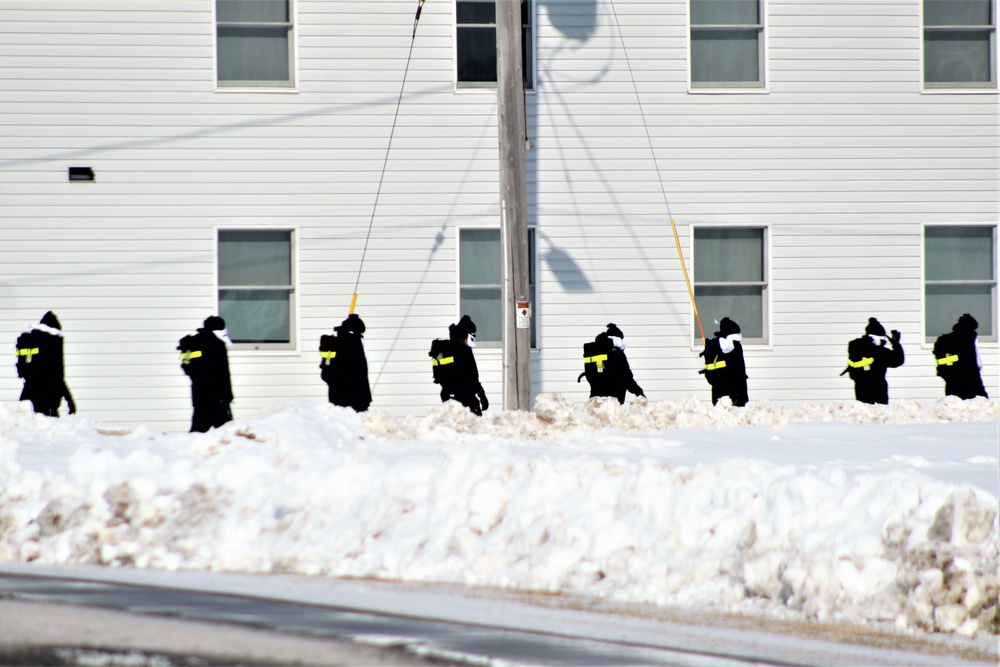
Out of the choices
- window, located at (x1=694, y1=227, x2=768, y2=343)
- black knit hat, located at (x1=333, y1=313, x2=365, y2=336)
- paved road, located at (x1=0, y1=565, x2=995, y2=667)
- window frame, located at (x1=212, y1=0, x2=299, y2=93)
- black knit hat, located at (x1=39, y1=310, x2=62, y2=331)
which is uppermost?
window frame, located at (x1=212, y1=0, x2=299, y2=93)

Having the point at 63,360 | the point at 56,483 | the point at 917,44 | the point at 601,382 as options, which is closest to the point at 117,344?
the point at 63,360

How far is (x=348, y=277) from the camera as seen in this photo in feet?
57.8

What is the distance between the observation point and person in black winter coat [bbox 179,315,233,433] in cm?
1384

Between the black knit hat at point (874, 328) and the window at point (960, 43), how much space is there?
13.8 ft

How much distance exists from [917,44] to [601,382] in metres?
7.21

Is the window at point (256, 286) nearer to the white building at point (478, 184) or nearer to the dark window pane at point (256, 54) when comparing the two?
the white building at point (478, 184)

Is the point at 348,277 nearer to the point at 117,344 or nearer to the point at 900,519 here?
the point at 117,344

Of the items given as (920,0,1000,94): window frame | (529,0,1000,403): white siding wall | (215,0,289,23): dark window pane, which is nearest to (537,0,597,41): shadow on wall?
(529,0,1000,403): white siding wall

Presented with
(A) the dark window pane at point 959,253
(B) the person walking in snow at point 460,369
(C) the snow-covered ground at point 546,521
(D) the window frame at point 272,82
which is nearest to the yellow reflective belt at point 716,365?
(B) the person walking in snow at point 460,369

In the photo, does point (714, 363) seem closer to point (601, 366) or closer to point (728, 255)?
point (601, 366)

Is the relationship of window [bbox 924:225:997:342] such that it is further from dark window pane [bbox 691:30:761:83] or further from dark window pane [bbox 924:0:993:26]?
dark window pane [bbox 691:30:761:83]

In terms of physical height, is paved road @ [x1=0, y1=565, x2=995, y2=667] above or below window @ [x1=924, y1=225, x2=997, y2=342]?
Result: below

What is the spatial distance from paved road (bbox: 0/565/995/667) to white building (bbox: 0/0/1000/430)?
10.8 meters

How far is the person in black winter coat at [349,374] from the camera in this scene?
51.0ft
